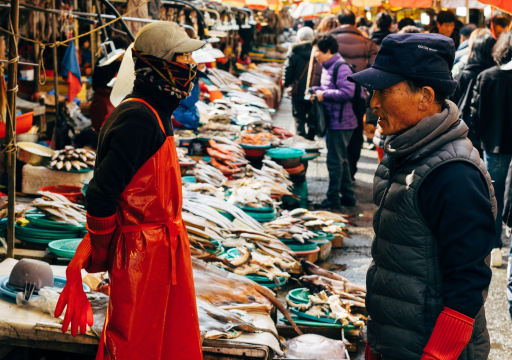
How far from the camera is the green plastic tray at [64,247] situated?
401cm

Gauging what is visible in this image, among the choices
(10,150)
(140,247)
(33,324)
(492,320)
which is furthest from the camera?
(492,320)

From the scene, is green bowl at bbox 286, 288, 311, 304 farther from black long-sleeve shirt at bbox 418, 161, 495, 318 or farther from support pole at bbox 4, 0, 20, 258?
black long-sleeve shirt at bbox 418, 161, 495, 318

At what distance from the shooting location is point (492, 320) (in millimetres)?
4754

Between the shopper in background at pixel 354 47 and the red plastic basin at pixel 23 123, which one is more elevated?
the shopper in background at pixel 354 47

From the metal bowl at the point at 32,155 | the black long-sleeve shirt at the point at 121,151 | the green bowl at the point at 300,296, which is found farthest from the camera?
the metal bowl at the point at 32,155

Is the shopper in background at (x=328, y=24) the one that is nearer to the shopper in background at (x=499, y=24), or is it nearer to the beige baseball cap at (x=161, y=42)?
the shopper in background at (x=499, y=24)

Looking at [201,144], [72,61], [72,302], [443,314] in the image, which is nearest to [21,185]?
[72,61]

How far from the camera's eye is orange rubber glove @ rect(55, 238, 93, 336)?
2.58 meters

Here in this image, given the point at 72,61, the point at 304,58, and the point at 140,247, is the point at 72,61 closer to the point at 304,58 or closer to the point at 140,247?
the point at 304,58

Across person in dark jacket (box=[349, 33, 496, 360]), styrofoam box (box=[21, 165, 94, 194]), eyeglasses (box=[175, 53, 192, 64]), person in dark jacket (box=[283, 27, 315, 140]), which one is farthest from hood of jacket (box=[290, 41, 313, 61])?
person in dark jacket (box=[349, 33, 496, 360])

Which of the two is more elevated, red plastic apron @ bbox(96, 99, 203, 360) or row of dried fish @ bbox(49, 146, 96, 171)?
red plastic apron @ bbox(96, 99, 203, 360)

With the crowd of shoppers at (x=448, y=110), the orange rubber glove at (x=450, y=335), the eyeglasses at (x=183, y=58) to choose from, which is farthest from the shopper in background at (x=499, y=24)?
the orange rubber glove at (x=450, y=335)

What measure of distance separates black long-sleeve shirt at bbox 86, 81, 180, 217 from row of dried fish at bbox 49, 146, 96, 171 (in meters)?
3.52

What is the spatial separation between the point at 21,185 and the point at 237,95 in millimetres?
6802
